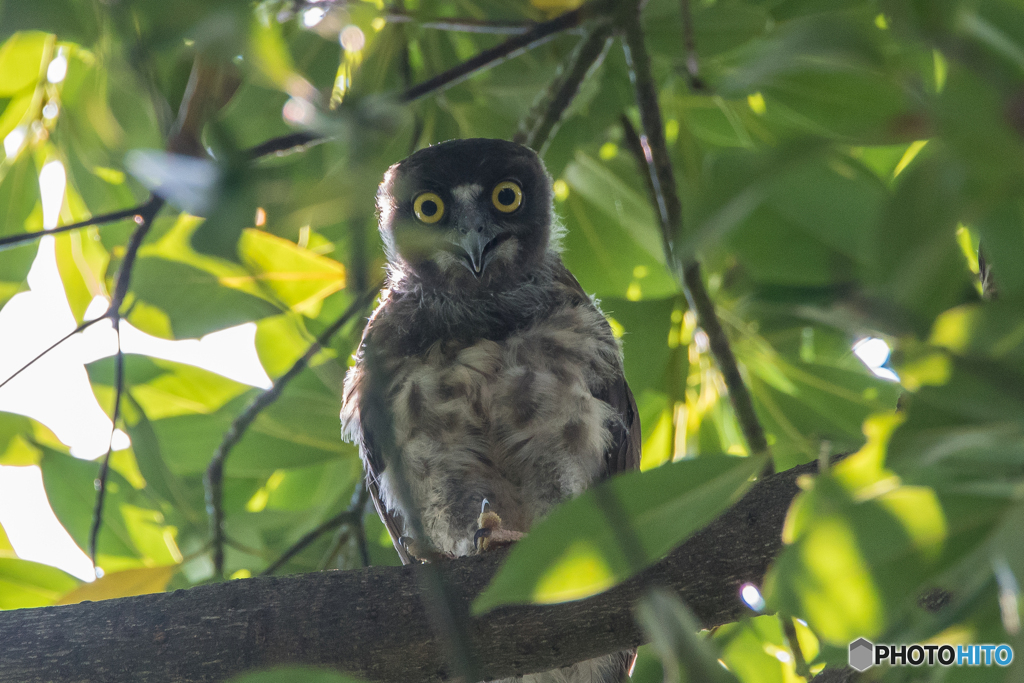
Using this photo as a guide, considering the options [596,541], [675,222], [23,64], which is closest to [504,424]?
[675,222]

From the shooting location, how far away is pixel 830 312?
2.04ft

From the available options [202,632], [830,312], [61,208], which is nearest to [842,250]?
[830,312]

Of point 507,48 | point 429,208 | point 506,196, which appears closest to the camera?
point 507,48

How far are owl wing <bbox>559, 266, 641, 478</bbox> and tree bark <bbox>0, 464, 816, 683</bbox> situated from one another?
105cm

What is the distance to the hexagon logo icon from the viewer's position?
0.96 metres

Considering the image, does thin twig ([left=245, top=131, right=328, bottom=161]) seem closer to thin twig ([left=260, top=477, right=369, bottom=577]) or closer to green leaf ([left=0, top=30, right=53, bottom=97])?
green leaf ([left=0, top=30, right=53, bottom=97])

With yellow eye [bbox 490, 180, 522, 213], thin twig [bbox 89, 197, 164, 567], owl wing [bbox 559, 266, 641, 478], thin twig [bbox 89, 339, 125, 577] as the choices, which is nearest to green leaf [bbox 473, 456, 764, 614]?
thin twig [bbox 89, 197, 164, 567]

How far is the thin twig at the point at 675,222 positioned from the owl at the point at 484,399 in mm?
573

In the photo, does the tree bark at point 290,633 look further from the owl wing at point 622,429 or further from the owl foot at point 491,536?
the owl wing at point 622,429

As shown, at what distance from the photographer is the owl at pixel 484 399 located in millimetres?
2889

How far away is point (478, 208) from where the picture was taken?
3.20 meters

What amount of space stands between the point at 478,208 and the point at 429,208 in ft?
0.65

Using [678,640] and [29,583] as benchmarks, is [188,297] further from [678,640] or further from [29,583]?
[678,640]

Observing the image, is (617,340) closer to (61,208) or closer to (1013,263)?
(61,208)
